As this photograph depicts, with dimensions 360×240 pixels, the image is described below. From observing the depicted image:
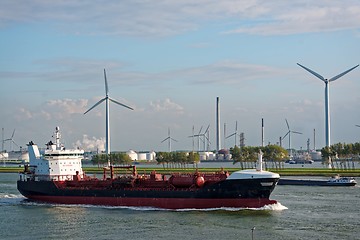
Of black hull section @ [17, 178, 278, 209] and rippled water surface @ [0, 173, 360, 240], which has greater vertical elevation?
black hull section @ [17, 178, 278, 209]

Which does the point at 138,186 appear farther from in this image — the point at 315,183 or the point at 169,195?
the point at 315,183

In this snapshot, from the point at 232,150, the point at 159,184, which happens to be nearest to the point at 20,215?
the point at 159,184

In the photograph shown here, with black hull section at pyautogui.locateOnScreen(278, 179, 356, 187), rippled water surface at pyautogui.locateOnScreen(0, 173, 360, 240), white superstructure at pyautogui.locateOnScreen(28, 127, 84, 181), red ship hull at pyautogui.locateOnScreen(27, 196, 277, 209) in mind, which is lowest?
rippled water surface at pyautogui.locateOnScreen(0, 173, 360, 240)

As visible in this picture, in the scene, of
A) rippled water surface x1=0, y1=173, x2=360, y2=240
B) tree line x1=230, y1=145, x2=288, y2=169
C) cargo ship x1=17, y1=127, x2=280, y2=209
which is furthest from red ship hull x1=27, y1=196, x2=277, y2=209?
tree line x1=230, y1=145, x2=288, y2=169

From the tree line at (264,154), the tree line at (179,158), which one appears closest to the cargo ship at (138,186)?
the tree line at (264,154)

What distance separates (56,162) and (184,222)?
2459cm

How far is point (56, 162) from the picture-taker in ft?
235

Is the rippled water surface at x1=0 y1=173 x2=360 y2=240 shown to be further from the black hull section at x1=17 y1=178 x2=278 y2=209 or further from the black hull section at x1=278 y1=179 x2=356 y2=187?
the black hull section at x1=278 y1=179 x2=356 y2=187

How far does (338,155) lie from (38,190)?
282 feet

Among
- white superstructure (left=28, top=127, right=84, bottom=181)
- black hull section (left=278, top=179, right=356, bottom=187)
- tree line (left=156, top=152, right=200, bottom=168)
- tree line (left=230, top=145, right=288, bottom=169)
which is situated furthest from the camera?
tree line (left=156, top=152, right=200, bottom=168)

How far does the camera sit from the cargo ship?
58312 mm

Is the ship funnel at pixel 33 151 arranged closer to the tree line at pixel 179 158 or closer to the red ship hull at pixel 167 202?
the red ship hull at pixel 167 202

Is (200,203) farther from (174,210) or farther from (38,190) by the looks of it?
(38,190)

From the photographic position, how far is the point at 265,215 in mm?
54812
